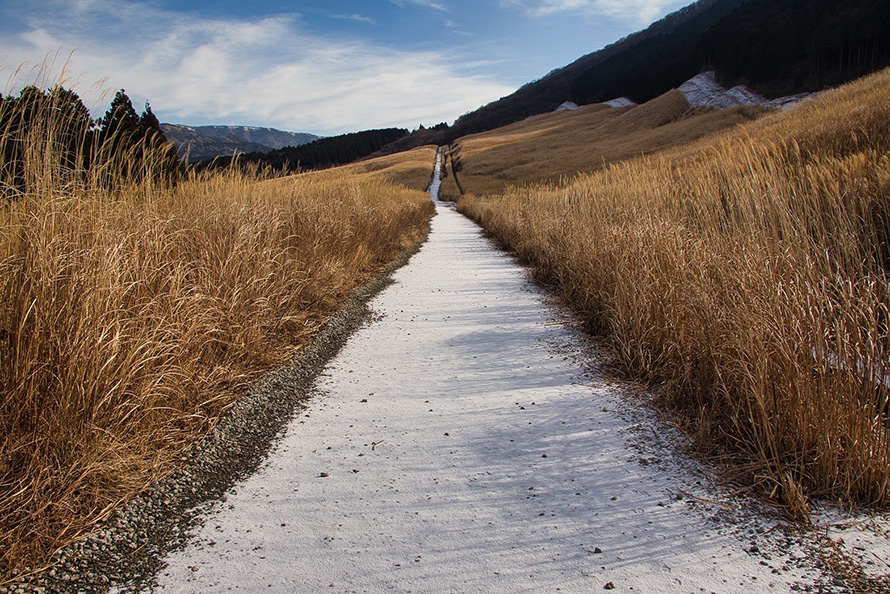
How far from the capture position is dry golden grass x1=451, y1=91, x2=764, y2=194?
3853 cm

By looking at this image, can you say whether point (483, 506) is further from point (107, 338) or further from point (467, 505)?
point (107, 338)

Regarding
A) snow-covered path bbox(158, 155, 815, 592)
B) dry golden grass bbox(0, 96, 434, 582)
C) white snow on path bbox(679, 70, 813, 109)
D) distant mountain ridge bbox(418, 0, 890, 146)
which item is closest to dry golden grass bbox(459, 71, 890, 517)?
snow-covered path bbox(158, 155, 815, 592)

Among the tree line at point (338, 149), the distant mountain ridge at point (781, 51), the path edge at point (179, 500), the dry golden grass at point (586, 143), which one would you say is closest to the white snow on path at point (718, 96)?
the distant mountain ridge at point (781, 51)

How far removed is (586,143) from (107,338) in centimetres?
5808

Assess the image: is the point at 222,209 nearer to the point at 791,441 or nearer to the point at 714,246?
the point at 714,246

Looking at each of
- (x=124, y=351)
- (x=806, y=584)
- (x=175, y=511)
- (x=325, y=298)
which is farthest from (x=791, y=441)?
(x=325, y=298)

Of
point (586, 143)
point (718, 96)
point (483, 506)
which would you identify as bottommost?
point (483, 506)

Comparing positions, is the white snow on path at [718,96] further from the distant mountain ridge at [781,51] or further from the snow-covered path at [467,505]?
the snow-covered path at [467,505]

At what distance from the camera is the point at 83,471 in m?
2.01

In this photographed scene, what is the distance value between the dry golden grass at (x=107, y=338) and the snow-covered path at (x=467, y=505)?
52 cm

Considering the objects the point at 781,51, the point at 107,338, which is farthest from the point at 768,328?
the point at 781,51

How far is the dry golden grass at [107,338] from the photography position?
74.9 inches

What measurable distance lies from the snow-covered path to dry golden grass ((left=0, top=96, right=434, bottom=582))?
520 millimetres

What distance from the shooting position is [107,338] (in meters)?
2.39
